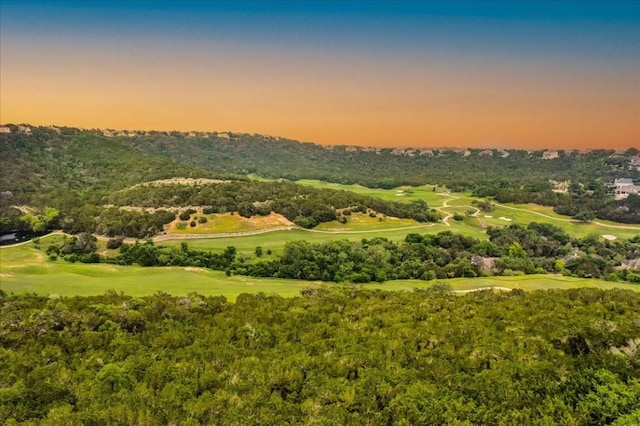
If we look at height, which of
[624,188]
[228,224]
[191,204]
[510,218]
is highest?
[191,204]

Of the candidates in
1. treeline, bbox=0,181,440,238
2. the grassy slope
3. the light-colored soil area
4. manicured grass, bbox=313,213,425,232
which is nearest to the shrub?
treeline, bbox=0,181,440,238

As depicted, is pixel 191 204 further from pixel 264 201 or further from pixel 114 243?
→ pixel 114 243

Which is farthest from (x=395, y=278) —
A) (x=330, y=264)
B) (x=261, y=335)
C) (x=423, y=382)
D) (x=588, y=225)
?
(x=588, y=225)

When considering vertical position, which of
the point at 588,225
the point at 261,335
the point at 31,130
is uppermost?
the point at 31,130

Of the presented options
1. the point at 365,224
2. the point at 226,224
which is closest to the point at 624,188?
the point at 365,224

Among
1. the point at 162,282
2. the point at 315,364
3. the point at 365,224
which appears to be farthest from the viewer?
the point at 365,224

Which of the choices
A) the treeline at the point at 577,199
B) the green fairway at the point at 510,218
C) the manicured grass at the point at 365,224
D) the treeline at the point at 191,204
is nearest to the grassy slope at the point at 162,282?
the treeline at the point at 191,204

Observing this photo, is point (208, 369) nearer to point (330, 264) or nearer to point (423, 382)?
point (423, 382)
